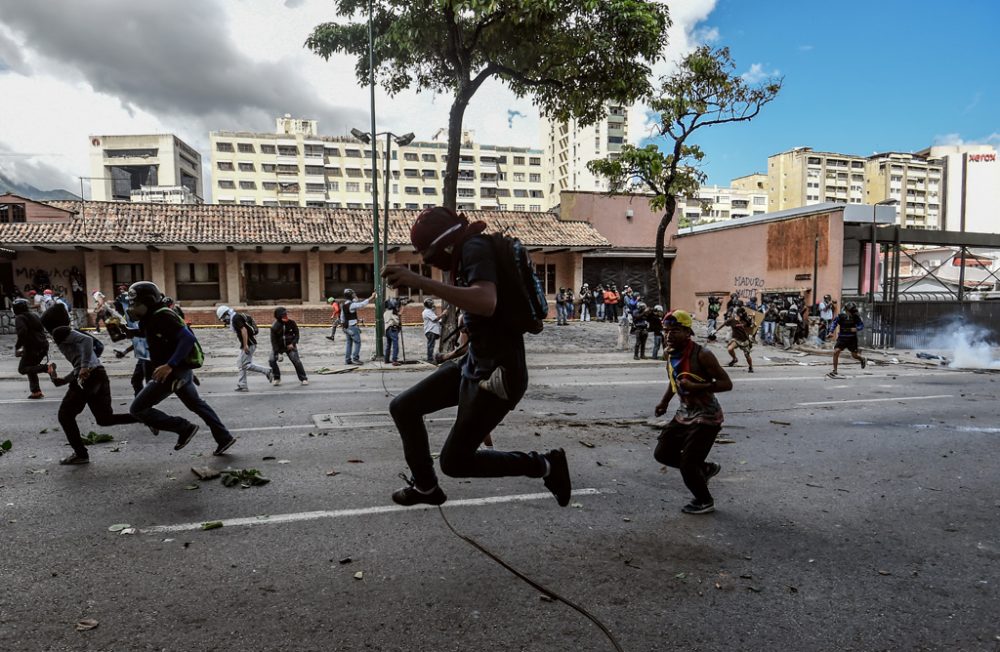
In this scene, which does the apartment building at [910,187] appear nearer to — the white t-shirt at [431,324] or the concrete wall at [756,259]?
the concrete wall at [756,259]

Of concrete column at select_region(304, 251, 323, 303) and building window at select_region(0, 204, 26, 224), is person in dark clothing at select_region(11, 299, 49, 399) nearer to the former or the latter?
concrete column at select_region(304, 251, 323, 303)

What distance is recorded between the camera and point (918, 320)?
834 inches

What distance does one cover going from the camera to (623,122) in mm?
101125

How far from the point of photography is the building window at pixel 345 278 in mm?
26391

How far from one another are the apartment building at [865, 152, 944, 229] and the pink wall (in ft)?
321

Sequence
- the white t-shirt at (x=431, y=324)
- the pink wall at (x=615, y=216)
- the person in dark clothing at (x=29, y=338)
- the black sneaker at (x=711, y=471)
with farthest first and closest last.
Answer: the pink wall at (x=615, y=216) → the white t-shirt at (x=431, y=324) → the person in dark clothing at (x=29, y=338) → the black sneaker at (x=711, y=471)

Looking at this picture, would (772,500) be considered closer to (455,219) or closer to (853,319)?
(455,219)

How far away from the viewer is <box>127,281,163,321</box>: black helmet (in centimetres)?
548

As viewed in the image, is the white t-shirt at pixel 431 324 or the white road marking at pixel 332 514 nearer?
the white road marking at pixel 332 514

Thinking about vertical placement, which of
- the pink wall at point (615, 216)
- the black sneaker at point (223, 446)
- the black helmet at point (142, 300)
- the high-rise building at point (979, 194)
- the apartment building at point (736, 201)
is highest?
the apartment building at point (736, 201)

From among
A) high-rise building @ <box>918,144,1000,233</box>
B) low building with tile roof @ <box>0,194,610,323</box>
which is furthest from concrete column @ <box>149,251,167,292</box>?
high-rise building @ <box>918,144,1000,233</box>

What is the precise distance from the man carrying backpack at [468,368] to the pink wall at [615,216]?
29.4 m

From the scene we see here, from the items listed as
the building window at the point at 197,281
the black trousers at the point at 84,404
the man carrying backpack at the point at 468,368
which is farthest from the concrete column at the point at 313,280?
the man carrying backpack at the point at 468,368

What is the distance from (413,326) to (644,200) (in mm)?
15950
